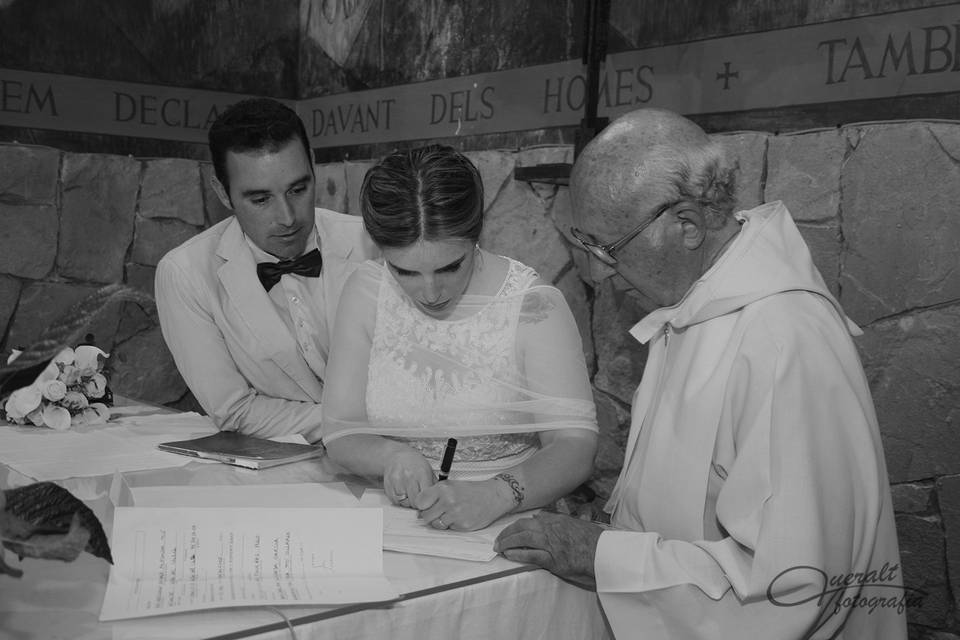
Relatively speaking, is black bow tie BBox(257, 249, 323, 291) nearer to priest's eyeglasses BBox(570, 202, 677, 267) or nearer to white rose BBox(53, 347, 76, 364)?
white rose BBox(53, 347, 76, 364)

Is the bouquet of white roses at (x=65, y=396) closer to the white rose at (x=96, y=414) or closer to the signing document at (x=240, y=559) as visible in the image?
the white rose at (x=96, y=414)

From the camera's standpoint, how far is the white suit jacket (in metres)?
3.24

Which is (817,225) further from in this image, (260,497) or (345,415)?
(260,497)

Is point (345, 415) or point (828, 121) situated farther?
point (828, 121)

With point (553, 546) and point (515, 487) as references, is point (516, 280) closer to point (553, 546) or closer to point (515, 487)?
point (515, 487)

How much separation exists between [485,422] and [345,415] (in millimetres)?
385

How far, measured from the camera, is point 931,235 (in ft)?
10.6

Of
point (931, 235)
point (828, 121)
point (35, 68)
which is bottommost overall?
point (931, 235)

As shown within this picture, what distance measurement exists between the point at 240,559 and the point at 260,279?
185cm

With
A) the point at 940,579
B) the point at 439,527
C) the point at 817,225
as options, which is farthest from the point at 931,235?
the point at 439,527

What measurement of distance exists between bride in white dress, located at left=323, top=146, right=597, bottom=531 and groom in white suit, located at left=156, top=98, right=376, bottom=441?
606mm

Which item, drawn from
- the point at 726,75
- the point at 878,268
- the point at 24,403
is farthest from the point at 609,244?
the point at 726,75

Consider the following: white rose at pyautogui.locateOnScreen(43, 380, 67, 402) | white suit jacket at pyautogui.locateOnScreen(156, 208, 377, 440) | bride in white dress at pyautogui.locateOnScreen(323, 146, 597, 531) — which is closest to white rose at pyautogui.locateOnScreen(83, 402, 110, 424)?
white rose at pyautogui.locateOnScreen(43, 380, 67, 402)

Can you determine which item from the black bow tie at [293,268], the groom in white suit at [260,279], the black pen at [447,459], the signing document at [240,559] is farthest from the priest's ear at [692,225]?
the black bow tie at [293,268]
